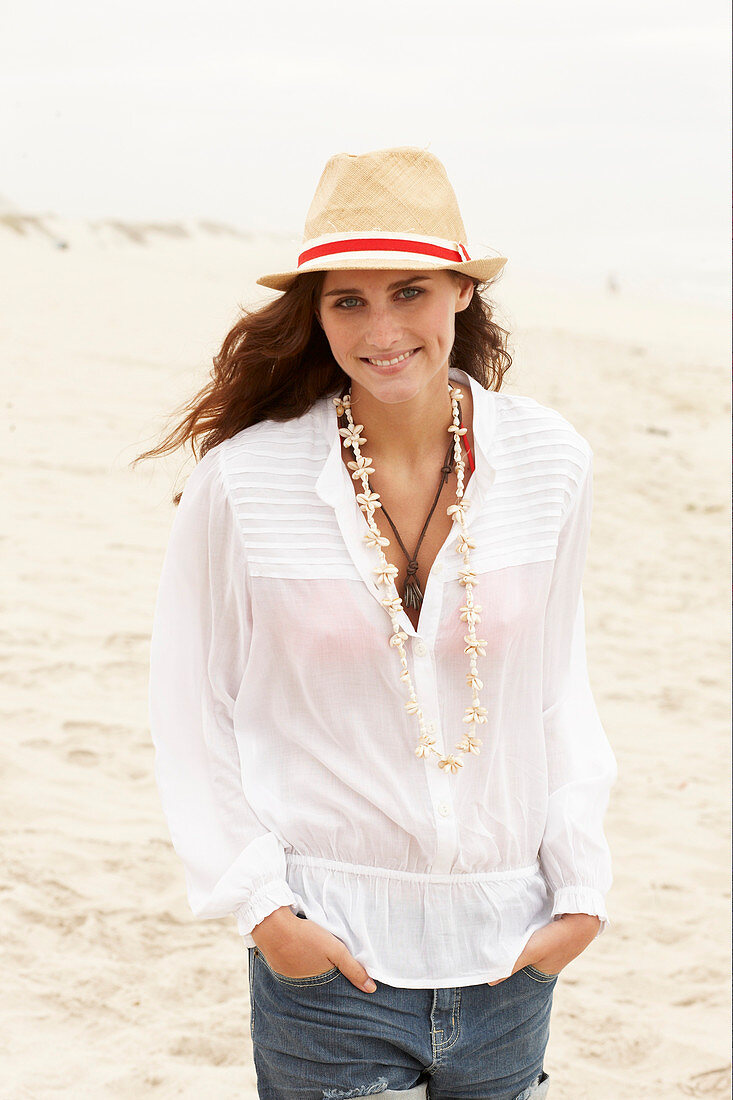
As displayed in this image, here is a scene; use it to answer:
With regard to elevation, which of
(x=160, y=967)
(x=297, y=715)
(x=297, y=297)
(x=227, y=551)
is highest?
(x=297, y=297)

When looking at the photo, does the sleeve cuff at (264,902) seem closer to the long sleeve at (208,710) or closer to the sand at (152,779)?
the long sleeve at (208,710)

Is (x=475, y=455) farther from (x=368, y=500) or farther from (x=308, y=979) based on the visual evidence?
(x=308, y=979)

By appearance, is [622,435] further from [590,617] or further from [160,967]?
[160,967]

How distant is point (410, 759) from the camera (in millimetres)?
1875

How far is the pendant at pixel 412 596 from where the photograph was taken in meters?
1.90

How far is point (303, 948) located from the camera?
1.82m

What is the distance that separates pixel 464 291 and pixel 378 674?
635 millimetres

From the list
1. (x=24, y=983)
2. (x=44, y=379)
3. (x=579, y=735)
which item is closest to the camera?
(x=579, y=735)

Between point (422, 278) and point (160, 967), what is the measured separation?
2.48 meters

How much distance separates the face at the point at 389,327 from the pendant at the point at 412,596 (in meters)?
0.29

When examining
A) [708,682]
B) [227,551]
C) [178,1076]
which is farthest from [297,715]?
[708,682]

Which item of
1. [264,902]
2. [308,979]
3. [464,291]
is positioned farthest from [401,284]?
[308,979]

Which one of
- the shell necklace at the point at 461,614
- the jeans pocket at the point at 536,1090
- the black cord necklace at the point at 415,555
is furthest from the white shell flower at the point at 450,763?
the jeans pocket at the point at 536,1090

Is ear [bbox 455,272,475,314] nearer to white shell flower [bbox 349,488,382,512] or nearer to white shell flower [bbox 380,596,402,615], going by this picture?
white shell flower [bbox 349,488,382,512]
